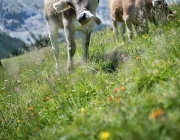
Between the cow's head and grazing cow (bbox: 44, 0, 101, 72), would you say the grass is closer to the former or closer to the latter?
the cow's head

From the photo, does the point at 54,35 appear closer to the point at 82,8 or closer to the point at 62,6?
the point at 62,6

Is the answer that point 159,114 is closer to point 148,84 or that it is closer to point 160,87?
point 160,87

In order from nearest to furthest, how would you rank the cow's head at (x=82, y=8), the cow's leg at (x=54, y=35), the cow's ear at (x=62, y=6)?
1. the cow's head at (x=82, y=8)
2. the cow's ear at (x=62, y=6)
3. the cow's leg at (x=54, y=35)

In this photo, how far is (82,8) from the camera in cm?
889

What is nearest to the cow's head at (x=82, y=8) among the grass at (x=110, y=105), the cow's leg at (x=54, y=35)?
the grass at (x=110, y=105)

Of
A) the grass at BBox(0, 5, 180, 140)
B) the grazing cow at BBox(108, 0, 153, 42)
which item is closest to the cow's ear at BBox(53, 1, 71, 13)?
the grass at BBox(0, 5, 180, 140)

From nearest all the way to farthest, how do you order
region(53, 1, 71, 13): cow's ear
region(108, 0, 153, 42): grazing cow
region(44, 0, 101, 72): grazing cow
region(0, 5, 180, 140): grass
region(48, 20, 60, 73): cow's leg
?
region(0, 5, 180, 140): grass < region(44, 0, 101, 72): grazing cow < region(53, 1, 71, 13): cow's ear < region(48, 20, 60, 73): cow's leg < region(108, 0, 153, 42): grazing cow

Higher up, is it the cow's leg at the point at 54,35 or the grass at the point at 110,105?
the cow's leg at the point at 54,35

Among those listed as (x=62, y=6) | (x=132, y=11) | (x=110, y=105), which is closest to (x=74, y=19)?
(x=62, y=6)

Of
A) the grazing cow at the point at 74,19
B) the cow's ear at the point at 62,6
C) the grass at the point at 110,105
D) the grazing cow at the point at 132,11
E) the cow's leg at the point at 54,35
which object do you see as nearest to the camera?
the grass at the point at 110,105

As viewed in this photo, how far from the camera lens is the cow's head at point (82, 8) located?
8352 mm

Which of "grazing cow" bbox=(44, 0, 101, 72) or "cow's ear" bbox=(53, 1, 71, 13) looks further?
"cow's ear" bbox=(53, 1, 71, 13)

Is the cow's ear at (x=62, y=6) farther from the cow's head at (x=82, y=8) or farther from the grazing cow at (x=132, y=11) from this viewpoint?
the grazing cow at (x=132, y=11)

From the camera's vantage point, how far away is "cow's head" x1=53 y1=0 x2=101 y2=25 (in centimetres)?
835
